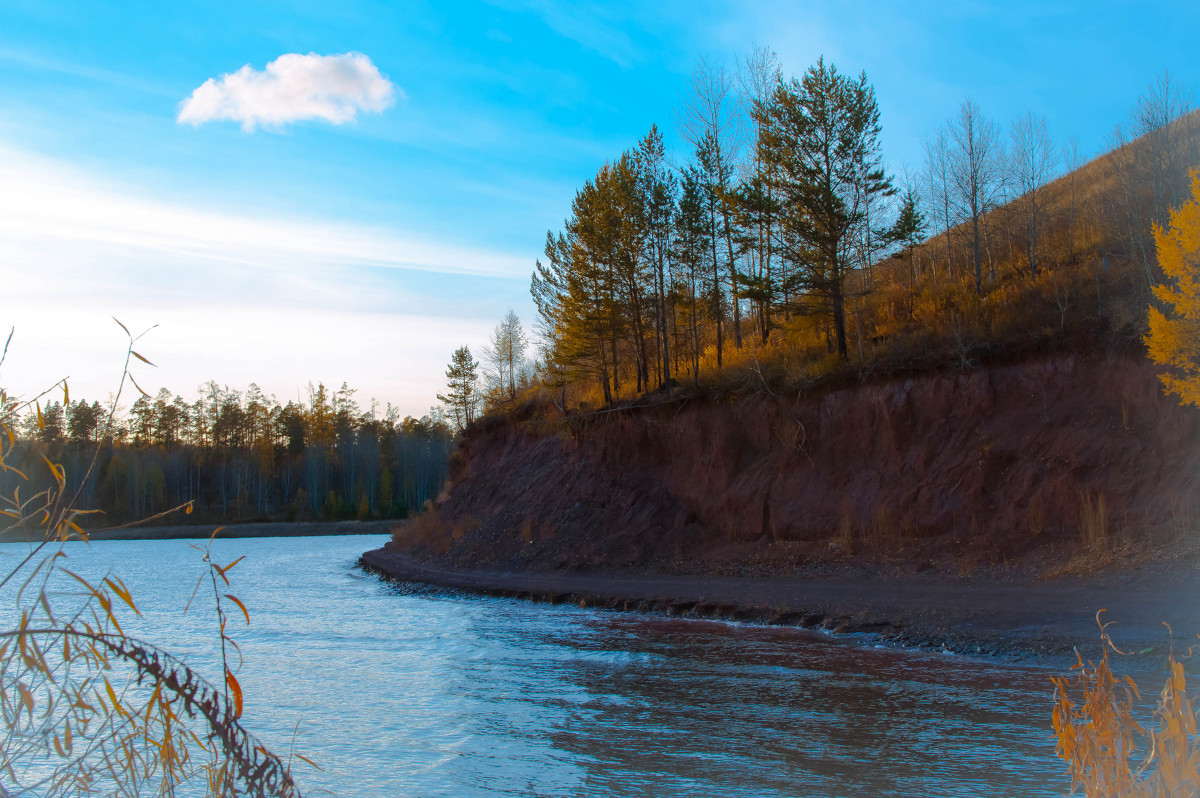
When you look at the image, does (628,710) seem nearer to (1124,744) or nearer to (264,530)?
(1124,744)

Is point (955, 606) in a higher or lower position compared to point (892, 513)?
lower

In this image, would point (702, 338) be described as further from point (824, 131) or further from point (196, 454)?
point (196, 454)

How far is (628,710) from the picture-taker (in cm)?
1195

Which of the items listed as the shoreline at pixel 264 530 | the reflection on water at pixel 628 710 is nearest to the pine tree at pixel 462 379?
the shoreline at pixel 264 530

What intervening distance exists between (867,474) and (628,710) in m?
15.5

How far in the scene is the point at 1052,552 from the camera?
1938cm

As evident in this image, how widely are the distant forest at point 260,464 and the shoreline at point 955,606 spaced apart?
67814mm

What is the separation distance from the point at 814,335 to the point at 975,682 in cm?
2039

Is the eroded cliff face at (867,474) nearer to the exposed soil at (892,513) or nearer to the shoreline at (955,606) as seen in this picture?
the exposed soil at (892,513)

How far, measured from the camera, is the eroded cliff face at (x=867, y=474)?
1975 cm

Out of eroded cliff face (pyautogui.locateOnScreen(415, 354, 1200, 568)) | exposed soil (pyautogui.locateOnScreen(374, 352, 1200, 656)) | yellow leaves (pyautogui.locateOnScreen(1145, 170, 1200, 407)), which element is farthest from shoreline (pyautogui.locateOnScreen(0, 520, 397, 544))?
yellow leaves (pyautogui.locateOnScreen(1145, 170, 1200, 407))

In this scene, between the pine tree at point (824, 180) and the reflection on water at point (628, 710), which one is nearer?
the reflection on water at point (628, 710)

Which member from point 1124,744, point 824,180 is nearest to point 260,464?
point 824,180

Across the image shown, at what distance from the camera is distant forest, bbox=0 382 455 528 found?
84.4 m
